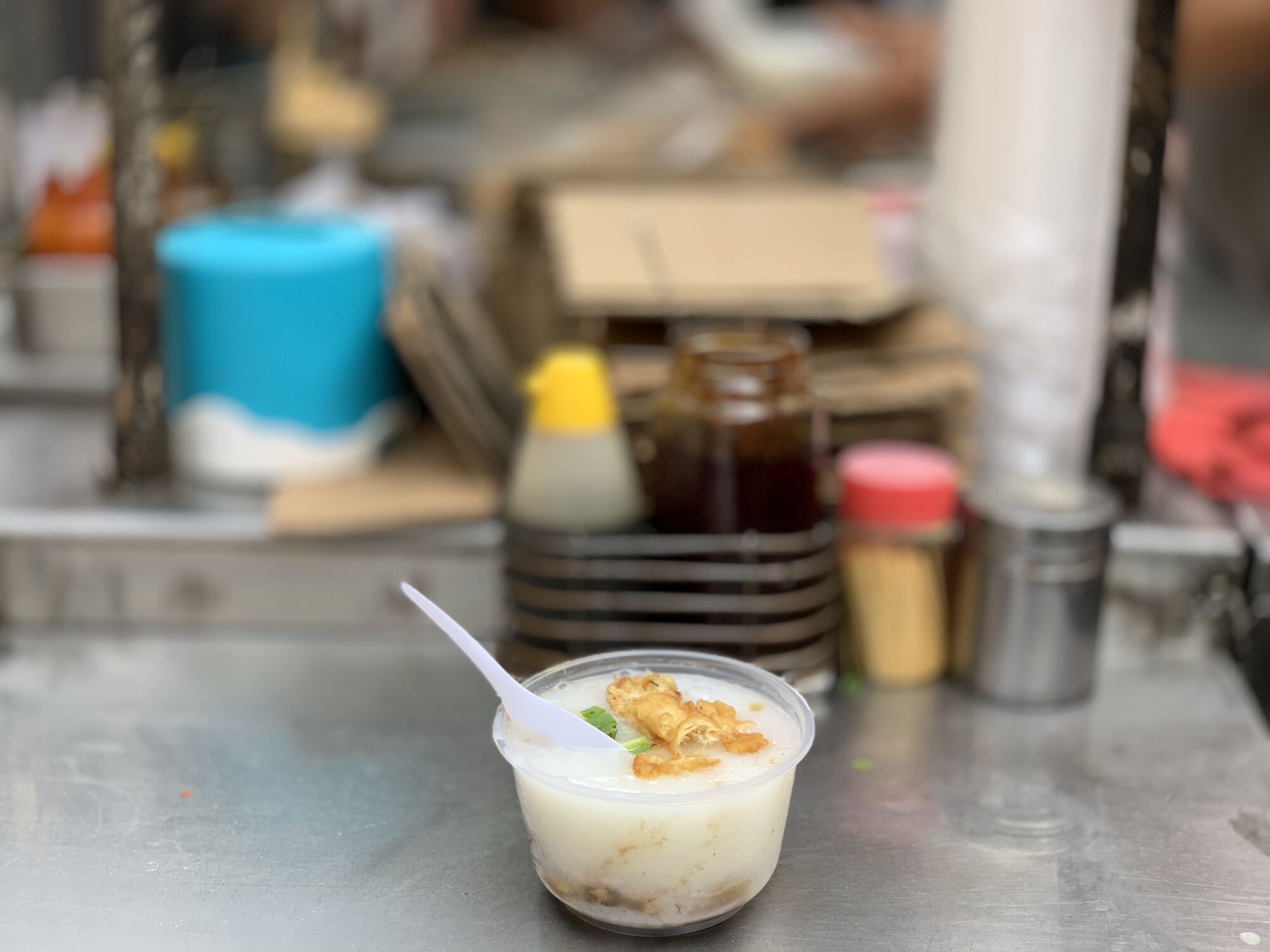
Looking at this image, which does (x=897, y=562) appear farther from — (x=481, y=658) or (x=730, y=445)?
(x=481, y=658)

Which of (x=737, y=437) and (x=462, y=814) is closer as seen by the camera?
(x=462, y=814)

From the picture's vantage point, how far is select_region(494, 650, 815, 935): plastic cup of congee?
2.99ft

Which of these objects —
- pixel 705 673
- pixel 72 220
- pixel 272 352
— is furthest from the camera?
pixel 72 220

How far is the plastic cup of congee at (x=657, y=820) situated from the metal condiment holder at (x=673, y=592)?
27 cm

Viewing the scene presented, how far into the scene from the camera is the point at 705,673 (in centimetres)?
108

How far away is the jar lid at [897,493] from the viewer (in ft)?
4.34

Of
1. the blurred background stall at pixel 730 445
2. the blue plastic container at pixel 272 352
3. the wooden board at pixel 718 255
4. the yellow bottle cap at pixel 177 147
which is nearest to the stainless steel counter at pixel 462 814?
the blurred background stall at pixel 730 445

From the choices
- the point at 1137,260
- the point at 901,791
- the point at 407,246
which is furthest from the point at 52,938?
the point at 1137,260

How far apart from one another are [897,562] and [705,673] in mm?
341

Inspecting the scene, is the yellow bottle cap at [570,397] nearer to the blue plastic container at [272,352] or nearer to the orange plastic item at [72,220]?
the blue plastic container at [272,352]

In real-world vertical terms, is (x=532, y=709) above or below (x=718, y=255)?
below

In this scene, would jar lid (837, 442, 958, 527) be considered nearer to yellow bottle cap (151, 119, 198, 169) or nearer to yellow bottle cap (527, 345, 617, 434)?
yellow bottle cap (527, 345, 617, 434)

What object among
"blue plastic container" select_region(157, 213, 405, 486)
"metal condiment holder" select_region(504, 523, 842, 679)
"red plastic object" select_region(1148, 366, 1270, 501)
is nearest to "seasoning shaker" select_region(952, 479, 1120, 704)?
"metal condiment holder" select_region(504, 523, 842, 679)

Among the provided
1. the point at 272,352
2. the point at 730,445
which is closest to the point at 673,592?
the point at 730,445
